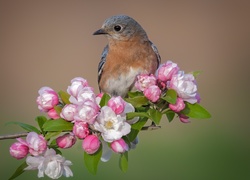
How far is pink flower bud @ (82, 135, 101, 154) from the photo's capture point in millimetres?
1970

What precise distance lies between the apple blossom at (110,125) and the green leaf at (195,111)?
259mm

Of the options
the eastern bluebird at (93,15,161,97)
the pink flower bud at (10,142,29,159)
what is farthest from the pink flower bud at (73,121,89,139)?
the eastern bluebird at (93,15,161,97)

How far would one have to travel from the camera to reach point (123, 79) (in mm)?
3549

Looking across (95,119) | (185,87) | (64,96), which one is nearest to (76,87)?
(64,96)

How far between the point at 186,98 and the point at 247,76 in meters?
7.78

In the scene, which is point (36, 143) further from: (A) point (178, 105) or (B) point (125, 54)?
(B) point (125, 54)

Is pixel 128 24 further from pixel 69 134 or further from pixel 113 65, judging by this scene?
pixel 69 134

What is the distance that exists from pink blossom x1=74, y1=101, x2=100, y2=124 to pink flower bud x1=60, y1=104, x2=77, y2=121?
0.08 ft

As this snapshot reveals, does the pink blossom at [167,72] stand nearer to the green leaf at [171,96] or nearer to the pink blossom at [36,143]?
the green leaf at [171,96]

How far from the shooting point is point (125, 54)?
3.58 m

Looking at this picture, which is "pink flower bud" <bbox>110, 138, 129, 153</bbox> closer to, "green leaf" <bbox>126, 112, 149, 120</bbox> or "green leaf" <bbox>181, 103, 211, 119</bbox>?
"green leaf" <bbox>126, 112, 149, 120</bbox>

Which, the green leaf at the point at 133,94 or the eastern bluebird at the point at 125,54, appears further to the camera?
the eastern bluebird at the point at 125,54

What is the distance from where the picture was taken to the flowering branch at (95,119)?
1979 mm

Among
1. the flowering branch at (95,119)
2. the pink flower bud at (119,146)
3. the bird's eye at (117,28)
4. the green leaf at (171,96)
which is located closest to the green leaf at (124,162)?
the flowering branch at (95,119)
